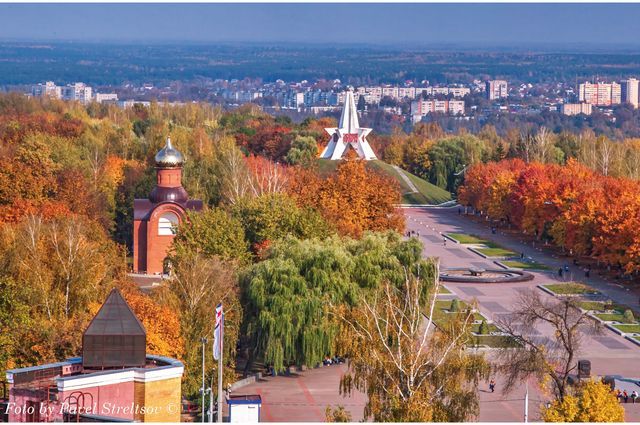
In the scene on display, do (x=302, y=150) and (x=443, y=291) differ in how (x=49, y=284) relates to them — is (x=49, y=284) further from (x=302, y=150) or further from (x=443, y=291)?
(x=302, y=150)

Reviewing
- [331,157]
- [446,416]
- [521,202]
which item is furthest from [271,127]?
[446,416]

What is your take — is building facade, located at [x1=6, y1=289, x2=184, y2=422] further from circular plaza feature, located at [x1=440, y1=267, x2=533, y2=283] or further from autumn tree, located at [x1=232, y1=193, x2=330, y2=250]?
circular plaza feature, located at [x1=440, y1=267, x2=533, y2=283]

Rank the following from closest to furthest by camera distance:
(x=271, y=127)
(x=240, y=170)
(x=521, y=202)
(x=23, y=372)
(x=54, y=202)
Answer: (x=23, y=372)
(x=54, y=202)
(x=240, y=170)
(x=521, y=202)
(x=271, y=127)

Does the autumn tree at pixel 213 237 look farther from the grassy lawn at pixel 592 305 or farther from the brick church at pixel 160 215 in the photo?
the grassy lawn at pixel 592 305

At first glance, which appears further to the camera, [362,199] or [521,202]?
[521,202]

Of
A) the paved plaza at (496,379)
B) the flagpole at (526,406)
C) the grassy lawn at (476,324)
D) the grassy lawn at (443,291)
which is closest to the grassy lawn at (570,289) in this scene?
the paved plaza at (496,379)

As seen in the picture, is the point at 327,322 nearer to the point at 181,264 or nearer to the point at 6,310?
the point at 181,264

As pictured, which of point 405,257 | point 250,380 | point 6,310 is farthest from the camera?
point 405,257

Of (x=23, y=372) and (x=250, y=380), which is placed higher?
(x=23, y=372)
